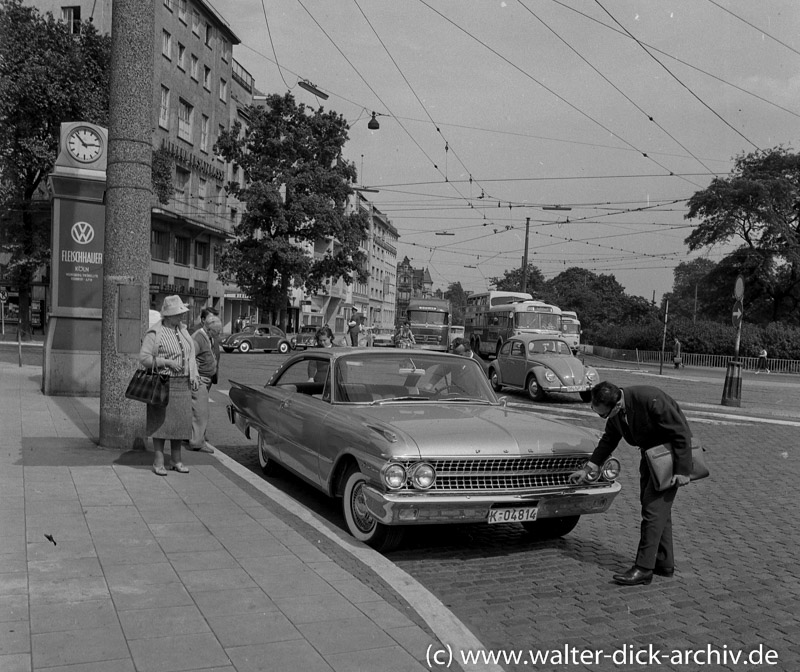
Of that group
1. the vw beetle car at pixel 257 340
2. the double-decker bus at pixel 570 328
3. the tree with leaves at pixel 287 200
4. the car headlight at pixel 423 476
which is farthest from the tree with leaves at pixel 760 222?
the car headlight at pixel 423 476

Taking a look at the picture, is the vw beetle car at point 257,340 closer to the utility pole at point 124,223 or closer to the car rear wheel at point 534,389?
the car rear wheel at point 534,389

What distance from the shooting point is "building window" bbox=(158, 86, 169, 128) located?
142ft

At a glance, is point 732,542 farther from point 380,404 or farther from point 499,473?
point 380,404

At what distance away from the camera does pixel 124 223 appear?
8352 millimetres

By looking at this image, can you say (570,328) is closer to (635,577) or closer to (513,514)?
(513,514)

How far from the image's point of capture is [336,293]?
83312mm

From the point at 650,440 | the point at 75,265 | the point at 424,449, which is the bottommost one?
the point at 424,449

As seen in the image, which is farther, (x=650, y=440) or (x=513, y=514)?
(x=513, y=514)

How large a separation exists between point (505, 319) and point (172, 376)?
96.7 ft

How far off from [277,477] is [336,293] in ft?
248

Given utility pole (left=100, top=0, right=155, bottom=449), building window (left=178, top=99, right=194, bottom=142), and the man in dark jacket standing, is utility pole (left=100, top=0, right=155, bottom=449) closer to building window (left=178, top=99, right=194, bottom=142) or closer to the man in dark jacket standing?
the man in dark jacket standing

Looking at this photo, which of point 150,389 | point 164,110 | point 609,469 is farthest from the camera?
point 164,110

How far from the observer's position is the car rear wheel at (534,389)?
18359 millimetres

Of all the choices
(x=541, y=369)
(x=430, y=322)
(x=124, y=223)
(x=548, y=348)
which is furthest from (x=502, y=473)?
(x=430, y=322)
